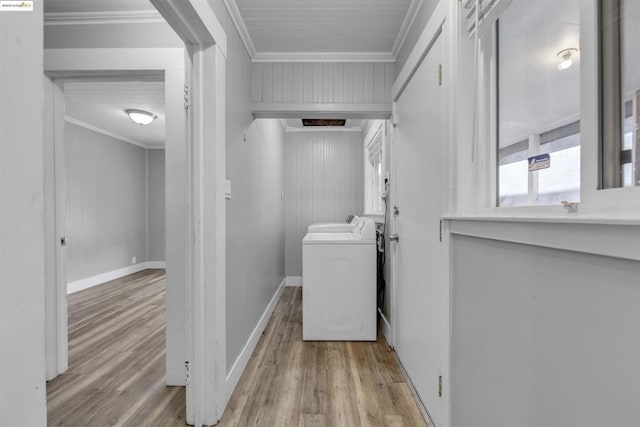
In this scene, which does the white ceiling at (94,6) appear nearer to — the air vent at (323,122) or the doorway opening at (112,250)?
the doorway opening at (112,250)

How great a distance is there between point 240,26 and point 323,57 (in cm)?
67

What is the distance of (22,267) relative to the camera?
1.79ft

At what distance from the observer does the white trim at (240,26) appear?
178 centimetres

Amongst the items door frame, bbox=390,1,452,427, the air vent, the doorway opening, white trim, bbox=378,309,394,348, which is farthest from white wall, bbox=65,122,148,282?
door frame, bbox=390,1,452,427

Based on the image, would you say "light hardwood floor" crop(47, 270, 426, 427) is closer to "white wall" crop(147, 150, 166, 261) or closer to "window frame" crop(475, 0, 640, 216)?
"window frame" crop(475, 0, 640, 216)

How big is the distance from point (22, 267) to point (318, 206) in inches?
157

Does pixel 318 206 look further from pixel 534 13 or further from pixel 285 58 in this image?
pixel 534 13

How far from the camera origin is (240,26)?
1.97 metres

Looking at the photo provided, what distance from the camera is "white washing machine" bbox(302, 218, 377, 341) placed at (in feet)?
8.08

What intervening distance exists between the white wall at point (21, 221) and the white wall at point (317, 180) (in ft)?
12.8

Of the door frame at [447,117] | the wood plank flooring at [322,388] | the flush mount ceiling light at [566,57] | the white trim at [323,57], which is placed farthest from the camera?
the white trim at [323,57]

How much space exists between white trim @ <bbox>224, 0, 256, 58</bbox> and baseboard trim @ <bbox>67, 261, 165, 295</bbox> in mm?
3991

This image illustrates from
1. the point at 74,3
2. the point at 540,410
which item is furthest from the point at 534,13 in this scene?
the point at 74,3

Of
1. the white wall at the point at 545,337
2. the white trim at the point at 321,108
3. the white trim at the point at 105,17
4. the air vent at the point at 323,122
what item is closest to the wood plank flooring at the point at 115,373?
the white wall at the point at 545,337
